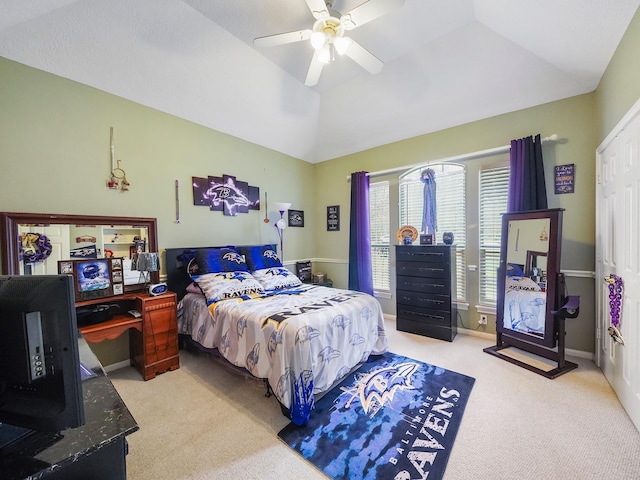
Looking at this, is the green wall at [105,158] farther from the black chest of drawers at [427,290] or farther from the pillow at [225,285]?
the black chest of drawers at [427,290]

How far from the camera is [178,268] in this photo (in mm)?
3119

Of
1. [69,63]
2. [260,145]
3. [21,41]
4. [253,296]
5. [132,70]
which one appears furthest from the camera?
[260,145]

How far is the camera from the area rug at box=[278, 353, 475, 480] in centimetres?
154

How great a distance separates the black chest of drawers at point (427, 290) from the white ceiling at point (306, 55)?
5.79 ft

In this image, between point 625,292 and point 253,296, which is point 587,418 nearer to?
point 625,292

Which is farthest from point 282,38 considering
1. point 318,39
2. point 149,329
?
point 149,329

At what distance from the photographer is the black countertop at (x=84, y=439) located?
0.66 metres

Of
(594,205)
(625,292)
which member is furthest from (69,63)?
(594,205)

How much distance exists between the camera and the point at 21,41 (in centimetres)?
209

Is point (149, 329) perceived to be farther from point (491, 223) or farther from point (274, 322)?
point (491, 223)

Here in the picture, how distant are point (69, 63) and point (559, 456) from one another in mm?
4711

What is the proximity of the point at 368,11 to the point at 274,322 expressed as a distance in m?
2.35

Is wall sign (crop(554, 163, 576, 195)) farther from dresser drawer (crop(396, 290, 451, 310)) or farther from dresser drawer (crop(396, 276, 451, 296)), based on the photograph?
dresser drawer (crop(396, 290, 451, 310))

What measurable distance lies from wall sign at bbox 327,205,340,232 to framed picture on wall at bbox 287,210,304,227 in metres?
0.49
